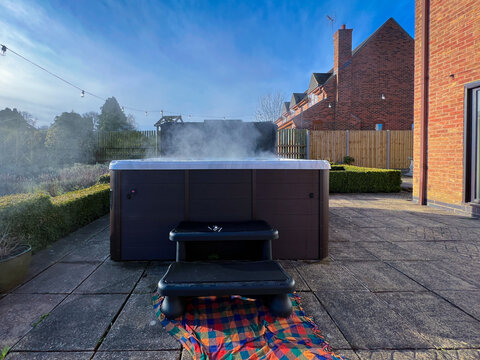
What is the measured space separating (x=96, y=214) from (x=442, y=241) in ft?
15.6

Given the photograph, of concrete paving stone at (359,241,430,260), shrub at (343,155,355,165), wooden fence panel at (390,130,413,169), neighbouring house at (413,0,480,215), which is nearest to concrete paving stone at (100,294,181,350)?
concrete paving stone at (359,241,430,260)

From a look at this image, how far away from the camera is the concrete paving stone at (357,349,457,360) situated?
1.25 meters

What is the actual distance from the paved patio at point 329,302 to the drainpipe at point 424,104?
7.77 ft

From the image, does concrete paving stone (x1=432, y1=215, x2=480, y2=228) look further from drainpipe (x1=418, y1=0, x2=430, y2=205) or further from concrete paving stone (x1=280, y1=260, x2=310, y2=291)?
concrete paving stone (x1=280, y1=260, x2=310, y2=291)

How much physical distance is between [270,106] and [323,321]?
22395 millimetres

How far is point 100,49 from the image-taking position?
5754mm

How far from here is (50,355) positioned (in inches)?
49.8

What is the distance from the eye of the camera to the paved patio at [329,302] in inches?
52.0

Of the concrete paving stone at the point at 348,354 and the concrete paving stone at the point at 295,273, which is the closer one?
the concrete paving stone at the point at 348,354

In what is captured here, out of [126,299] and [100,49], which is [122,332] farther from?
[100,49]

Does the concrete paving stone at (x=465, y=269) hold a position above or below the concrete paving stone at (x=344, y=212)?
below

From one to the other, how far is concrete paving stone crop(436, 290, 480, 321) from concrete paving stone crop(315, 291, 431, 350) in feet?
1.53

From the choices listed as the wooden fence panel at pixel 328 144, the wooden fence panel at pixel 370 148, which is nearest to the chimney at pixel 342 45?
the wooden fence panel at pixel 370 148

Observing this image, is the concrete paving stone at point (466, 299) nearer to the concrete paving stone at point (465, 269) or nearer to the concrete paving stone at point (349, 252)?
the concrete paving stone at point (465, 269)
